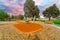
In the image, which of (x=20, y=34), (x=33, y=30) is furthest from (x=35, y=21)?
(x=20, y=34)

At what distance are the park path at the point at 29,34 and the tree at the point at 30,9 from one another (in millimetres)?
306

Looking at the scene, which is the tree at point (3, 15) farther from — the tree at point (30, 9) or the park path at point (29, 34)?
the tree at point (30, 9)

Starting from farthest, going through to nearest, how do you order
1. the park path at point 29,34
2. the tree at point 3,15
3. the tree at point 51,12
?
the tree at point 51,12, the tree at point 3,15, the park path at point 29,34

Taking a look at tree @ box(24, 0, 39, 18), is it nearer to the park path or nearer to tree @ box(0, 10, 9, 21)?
the park path

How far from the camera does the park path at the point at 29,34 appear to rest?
360 centimetres

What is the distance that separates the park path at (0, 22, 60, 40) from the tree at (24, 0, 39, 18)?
1.00 ft

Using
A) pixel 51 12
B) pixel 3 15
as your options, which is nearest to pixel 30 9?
pixel 51 12

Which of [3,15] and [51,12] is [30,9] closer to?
[51,12]

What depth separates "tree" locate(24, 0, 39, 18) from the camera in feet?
12.5

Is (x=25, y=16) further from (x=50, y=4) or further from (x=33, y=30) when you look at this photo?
(x=50, y=4)

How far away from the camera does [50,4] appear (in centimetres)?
400

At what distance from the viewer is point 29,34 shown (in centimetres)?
364

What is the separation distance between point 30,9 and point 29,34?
61 cm

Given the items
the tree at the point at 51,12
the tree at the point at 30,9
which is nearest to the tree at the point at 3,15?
the tree at the point at 30,9
